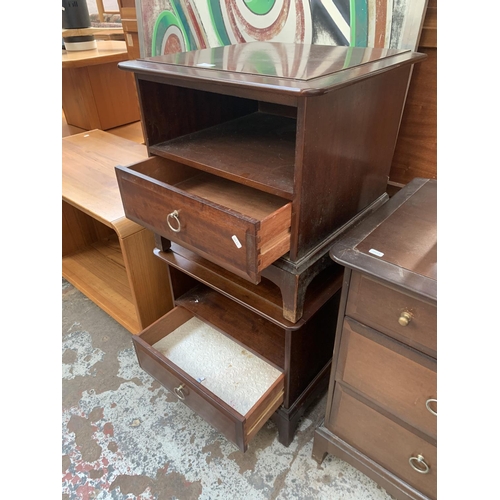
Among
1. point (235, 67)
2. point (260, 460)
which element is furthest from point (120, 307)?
point (235, 67)

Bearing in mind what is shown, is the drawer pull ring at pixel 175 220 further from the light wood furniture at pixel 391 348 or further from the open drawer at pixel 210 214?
the light wood furniture at pixel 391 348

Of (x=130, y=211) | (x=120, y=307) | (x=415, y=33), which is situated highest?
(x=415, y=33)

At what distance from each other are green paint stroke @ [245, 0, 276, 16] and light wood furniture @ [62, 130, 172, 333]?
0.73 m

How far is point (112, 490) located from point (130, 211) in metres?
0.79

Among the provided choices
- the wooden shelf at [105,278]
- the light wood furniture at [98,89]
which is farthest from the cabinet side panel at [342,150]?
the light wood furniture at [98,89]

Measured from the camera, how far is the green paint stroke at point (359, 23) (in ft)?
2.89

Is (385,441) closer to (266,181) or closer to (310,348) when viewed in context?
(310,348)

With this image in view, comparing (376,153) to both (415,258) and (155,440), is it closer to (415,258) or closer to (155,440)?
(415,258)

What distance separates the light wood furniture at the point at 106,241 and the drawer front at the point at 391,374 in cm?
76

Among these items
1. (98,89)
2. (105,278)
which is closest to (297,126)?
(105,278)

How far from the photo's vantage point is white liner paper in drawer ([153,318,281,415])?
1.06 meters

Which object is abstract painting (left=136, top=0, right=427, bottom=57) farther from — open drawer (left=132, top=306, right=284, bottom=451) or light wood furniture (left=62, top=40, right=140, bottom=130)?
open drawer (left=132, top=306, right=284, bottom=451)

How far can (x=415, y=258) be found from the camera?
688 mm

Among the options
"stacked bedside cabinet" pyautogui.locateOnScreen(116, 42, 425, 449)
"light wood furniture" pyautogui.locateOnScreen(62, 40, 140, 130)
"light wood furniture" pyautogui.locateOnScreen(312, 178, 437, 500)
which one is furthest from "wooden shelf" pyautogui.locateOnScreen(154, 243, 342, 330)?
"light wood furniture" pyautogui.locateOnScreen(62, 40, 140, 130)
